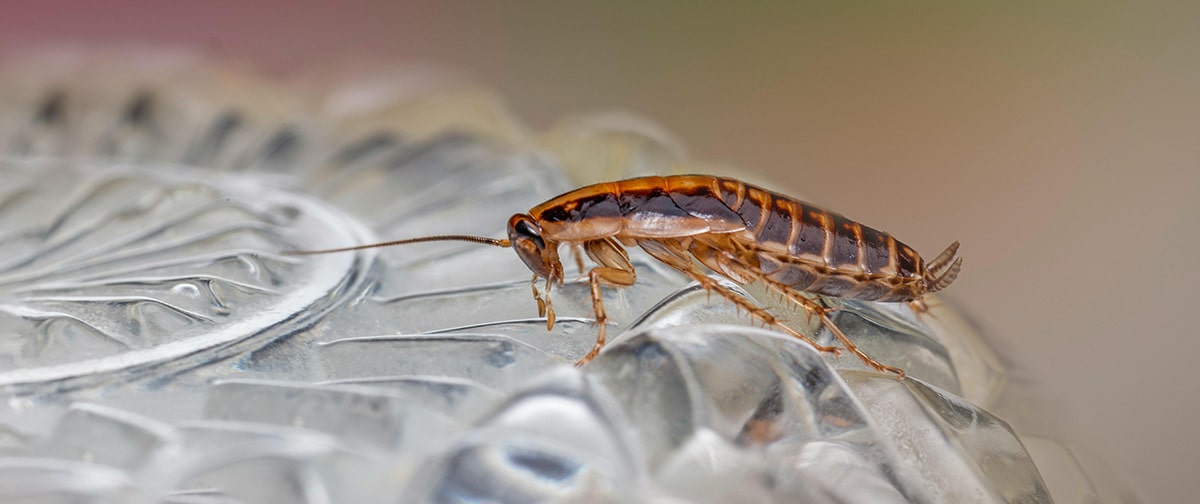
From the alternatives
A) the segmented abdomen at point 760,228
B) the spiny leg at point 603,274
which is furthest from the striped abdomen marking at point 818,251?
the spiny leg at point 603,274

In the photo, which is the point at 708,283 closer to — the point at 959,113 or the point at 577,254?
the point at 577,254

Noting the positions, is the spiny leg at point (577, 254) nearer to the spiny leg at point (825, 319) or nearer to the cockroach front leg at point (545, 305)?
the cockroach front leg at point (545, 305)

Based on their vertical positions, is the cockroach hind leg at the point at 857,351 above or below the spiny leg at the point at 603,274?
below

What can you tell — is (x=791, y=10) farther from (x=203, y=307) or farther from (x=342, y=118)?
(x=203, y=307)

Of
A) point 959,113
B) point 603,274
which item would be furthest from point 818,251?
point 959,113

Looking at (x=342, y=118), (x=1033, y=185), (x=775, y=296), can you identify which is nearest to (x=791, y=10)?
(x=1033, y=185)

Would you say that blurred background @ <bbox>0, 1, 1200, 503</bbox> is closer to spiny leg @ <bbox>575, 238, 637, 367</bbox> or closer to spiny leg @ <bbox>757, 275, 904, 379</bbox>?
spiny leg @ <bbox>757, 275, 904, 379</bbox>

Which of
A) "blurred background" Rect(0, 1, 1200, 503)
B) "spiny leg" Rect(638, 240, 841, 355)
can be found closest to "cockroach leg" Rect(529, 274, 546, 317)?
"spiny leg" Rect(638, 240, 841, 355)
